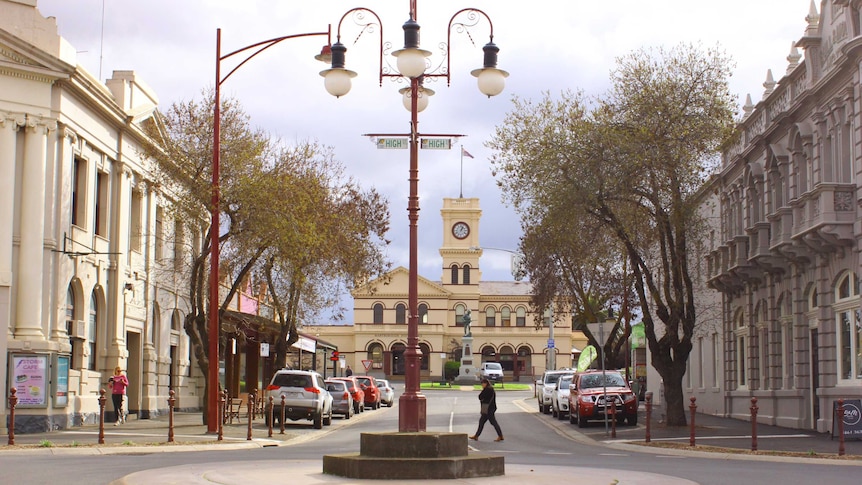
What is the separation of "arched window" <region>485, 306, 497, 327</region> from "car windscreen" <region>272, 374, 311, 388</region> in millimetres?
88806

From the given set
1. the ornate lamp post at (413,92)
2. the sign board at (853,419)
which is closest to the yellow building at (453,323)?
the sign board at (853,419)

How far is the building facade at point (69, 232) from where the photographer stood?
28.3m

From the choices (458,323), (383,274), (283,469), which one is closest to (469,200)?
(458,323)

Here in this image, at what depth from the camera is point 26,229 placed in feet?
93.6

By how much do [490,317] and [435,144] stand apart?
4185 inches

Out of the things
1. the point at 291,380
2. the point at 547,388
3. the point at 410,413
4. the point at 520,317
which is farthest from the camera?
the point at 520,317

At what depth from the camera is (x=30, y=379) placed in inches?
1108

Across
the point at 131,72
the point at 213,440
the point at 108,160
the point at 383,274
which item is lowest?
the point at 213,440

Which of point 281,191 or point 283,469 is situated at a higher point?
point 281,191

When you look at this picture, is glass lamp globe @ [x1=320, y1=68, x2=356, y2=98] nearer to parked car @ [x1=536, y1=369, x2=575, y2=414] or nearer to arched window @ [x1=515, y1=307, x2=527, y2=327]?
parked car @ [x1=536, y1=369, x2=575, y2=414]

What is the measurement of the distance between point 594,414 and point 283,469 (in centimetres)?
1900

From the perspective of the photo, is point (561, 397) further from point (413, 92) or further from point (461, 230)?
point (461, 230)

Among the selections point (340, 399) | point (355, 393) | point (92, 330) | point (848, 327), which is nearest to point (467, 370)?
point (355, 393)

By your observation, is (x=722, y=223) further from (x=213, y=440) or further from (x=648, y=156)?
(x=213, y=440)
